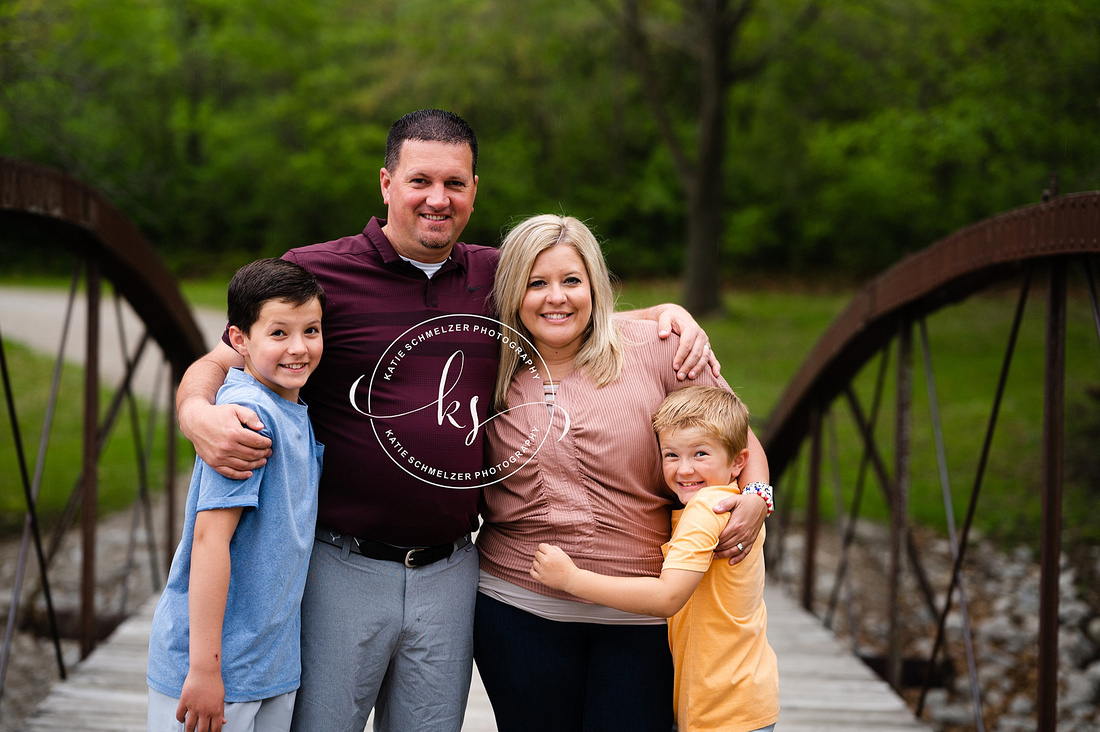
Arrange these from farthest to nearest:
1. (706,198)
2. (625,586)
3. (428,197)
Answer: (706,198) < (428,197) < (625,586)

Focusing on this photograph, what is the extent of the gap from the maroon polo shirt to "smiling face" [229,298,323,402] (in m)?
0.13

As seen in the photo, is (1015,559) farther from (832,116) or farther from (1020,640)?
(832,116)

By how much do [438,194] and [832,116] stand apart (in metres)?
18.1

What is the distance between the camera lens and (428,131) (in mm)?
2342

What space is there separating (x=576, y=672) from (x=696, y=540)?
1.59 feet

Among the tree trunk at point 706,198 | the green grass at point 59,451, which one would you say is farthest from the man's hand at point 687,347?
Answer: the tree trunk at point 706,198

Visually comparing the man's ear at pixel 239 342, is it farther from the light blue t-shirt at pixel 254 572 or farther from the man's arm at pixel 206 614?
the man's arm at pixel 206 614

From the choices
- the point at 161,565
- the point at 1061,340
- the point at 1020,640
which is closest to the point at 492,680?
the point at 1061,340

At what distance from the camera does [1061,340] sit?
317 cm

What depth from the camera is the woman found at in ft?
7.60

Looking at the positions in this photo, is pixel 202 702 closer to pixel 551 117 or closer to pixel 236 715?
pixel 236 715

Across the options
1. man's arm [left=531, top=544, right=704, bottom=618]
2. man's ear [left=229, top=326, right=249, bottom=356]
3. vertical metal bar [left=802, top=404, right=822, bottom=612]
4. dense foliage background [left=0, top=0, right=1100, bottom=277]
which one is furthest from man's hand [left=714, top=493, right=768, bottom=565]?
dense foliage background [left=0, top=0, right=1100, bottom=277]

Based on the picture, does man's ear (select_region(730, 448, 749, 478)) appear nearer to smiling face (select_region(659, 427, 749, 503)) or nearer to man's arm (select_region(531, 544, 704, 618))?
smiling face (select_region(659, 427, 749, 503))

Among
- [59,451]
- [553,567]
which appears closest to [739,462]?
[553,567]
